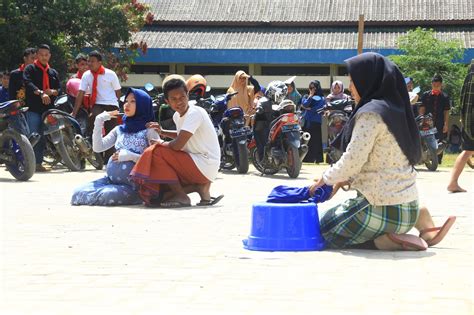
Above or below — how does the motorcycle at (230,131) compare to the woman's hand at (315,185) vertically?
below

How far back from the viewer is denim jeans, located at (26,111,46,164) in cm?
1445

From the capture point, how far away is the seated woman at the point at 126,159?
9.51 meters

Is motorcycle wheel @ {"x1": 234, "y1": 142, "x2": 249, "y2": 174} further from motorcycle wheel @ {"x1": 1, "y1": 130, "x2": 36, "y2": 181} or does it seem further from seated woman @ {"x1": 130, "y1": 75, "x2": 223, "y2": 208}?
seated woman @ {"x1": 130, "y1": 75, "x2": 223, "y2": 208}

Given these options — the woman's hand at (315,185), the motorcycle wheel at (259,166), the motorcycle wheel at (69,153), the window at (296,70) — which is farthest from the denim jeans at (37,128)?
the window at (296,70)

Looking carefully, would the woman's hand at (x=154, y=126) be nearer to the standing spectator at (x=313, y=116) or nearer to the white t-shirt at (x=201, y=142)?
the white t-shirt at (x=201, y=142)

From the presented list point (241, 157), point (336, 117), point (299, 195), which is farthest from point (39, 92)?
point (299, 195)

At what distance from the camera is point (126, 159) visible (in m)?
9.55

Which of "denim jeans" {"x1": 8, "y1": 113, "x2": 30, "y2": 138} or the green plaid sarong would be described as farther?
"denim jeans" {"x1": 8, "y1": 113, "x2": 30, "y2": 138}

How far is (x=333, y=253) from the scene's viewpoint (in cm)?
631

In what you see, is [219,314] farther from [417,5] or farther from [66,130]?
[417,5]

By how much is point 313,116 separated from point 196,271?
13.3 metres

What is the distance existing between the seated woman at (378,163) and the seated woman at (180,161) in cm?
284

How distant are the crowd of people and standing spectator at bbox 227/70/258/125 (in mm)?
22

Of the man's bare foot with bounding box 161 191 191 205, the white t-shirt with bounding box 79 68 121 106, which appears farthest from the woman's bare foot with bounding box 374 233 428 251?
the white t-shirt with bounding box 79 68 121 106
